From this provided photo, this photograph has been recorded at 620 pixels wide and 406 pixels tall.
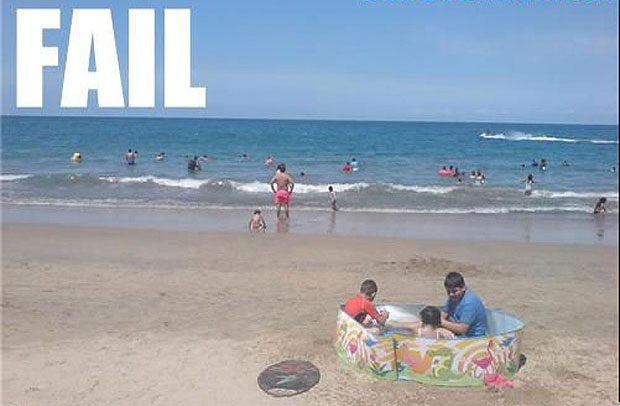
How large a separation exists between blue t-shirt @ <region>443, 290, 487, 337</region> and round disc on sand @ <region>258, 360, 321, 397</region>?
1495 millimetres

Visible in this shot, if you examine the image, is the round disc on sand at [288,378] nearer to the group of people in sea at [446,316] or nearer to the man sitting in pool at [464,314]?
the group of people in sea at [446,316]

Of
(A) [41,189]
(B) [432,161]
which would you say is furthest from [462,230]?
(B) [432,161]

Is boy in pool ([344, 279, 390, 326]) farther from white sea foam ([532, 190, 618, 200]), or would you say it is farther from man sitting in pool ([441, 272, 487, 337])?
white sea foam ([532, 190, 618, 200])

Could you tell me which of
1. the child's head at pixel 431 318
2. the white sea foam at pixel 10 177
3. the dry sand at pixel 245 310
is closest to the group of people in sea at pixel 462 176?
the dry sand at pixel 245 310

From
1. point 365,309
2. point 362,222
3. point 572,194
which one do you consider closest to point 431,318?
point 365,309

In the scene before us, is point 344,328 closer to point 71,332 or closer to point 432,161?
point 71,332

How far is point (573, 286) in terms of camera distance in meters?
9.04

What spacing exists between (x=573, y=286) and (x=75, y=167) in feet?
91.2

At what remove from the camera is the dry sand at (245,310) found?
17.7 feet

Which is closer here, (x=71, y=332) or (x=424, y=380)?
(x=424, y=380)

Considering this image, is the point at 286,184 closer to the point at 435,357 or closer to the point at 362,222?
the point at 362,222

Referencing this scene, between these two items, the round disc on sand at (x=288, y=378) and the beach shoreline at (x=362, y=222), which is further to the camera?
the beach shoreline at (x=362, y=222)

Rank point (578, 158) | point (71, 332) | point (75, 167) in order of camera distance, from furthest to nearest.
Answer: point (578, 158) → point (75, 167) → point (71, 332)

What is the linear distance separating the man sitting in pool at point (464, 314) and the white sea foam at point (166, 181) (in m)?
19.5
